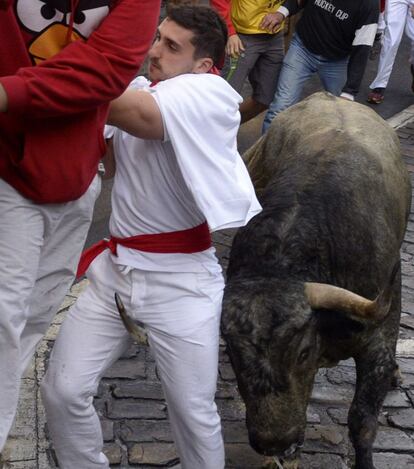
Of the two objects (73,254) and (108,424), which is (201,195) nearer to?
(73,254)

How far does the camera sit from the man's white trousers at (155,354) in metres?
4.30

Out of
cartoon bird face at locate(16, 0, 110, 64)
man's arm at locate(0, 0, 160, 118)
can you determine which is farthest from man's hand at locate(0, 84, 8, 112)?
cartoon bird face at locate(16, 0, 110, 64)

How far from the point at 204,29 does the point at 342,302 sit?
4.71ft

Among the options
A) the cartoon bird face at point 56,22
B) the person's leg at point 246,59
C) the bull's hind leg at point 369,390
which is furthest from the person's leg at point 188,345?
the person's leg at point 246,59

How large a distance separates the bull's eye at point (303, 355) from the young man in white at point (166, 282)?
665 millimetres

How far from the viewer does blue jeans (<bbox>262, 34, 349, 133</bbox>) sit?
9688mm

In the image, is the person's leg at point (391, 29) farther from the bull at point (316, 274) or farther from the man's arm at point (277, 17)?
the bull at point (316, 274)

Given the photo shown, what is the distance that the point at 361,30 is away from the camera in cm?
930

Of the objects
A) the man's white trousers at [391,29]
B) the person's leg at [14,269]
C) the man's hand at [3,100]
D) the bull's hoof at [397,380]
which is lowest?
the man's white trousers at [391,29]

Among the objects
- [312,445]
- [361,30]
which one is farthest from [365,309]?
[361,30]

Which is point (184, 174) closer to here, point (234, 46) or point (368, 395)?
point (368, 395)

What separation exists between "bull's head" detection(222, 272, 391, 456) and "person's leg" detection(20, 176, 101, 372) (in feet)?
3.27

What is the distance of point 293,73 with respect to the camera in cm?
975

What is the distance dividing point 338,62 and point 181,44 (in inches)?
226
